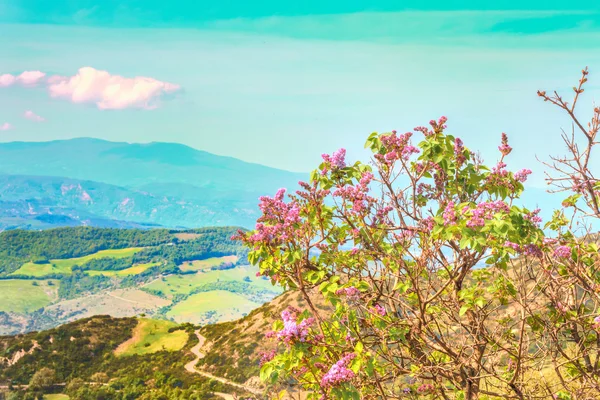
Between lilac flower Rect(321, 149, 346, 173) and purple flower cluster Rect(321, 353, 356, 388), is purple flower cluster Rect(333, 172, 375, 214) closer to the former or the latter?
lilac flower Rect(321, 149, 346, 173)

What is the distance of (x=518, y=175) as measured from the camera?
6621 millimetres

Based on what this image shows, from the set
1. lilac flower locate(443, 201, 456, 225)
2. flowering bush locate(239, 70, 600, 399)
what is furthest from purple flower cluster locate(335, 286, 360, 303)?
lilac flower locate(443, 201, 456, 225)

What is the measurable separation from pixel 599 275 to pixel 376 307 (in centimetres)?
316

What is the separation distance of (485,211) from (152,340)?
85.7 meters

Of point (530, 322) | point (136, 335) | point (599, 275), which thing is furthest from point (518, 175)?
point (136, 335)

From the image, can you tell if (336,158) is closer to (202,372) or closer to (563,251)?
(563,251)

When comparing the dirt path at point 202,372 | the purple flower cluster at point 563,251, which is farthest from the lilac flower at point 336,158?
the dirt path at point 202,372

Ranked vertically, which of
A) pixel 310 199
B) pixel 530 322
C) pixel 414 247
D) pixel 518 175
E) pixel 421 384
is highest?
pixel 518 175

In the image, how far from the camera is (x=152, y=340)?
83.5m

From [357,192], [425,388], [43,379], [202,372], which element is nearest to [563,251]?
[357,192]

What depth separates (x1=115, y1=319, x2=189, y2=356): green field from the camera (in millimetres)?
78938

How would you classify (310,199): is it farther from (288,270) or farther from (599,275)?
(599,275)

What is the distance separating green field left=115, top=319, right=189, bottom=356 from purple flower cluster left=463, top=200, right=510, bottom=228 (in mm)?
77273

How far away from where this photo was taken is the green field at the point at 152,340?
78938mm
